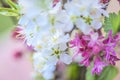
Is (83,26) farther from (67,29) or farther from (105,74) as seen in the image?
(105,74)

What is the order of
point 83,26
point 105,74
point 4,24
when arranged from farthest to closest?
point 4,24 < point 105,74 < point 83,26

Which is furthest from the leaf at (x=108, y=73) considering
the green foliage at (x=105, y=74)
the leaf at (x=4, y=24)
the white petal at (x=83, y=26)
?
the leaf at (x=4, y=24)

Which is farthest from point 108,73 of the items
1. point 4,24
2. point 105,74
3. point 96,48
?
point 4,24

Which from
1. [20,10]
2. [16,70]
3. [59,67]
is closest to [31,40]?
[20,10]

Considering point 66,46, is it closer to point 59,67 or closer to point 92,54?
point 92,54

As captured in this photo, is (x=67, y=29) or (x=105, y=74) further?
(x=105, y=74)

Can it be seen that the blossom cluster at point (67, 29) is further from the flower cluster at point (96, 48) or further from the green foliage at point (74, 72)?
the green foliage at point (74, 72)

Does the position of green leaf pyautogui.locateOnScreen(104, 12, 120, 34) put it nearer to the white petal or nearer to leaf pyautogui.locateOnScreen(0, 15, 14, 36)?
the white petal

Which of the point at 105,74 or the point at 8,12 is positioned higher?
the point at 8,12
